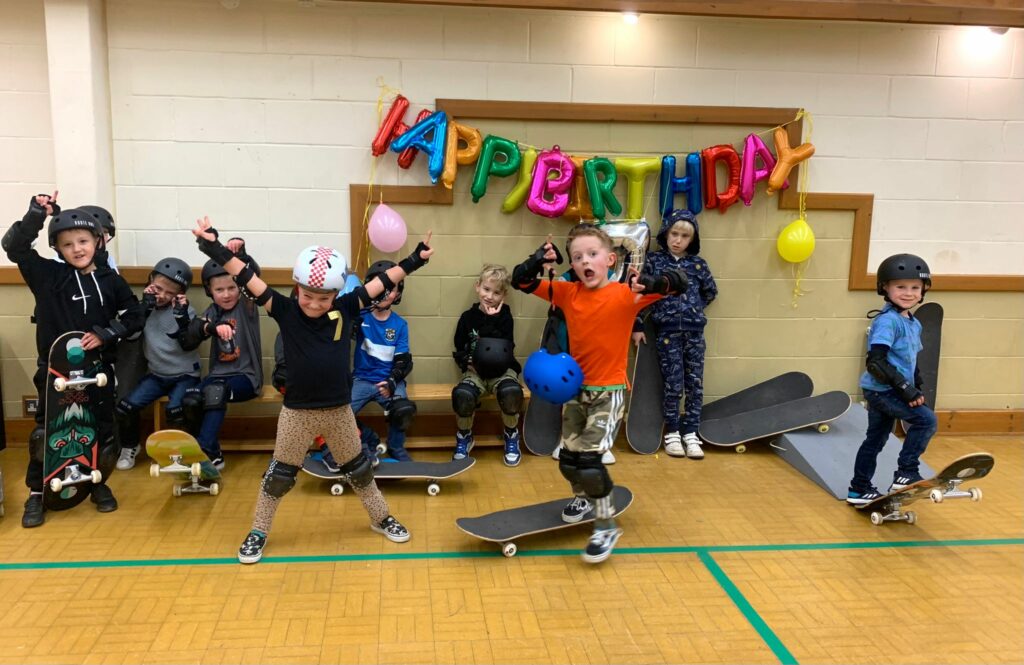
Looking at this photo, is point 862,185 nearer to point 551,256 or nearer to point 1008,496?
point 1008,496

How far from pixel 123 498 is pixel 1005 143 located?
6857 mm

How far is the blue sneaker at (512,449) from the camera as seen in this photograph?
517 centimetres

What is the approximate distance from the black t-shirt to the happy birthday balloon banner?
5.96ft

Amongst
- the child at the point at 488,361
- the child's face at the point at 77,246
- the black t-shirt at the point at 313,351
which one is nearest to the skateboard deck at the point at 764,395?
the child at the point at 488,361

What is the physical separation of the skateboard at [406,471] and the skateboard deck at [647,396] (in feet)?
4.80

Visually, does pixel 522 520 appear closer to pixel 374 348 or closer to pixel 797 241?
pixel 374 348

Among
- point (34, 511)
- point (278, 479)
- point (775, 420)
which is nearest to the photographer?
point (278, 479)

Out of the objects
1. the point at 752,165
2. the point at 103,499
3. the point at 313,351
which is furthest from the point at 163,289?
the point at 752,165

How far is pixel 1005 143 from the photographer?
571cm

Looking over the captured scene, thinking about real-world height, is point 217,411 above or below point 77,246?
below

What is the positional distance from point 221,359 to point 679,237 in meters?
3.40

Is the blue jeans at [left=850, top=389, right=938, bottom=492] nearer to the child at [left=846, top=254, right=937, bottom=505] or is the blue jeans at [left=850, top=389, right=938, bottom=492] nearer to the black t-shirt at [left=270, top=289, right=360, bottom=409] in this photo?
the child at [left=846, top=254, right=937, bottom=505]

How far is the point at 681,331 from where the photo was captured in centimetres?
548

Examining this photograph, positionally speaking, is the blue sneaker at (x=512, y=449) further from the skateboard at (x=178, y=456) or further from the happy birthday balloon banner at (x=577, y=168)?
the skateboard at (x=178, y=456)
